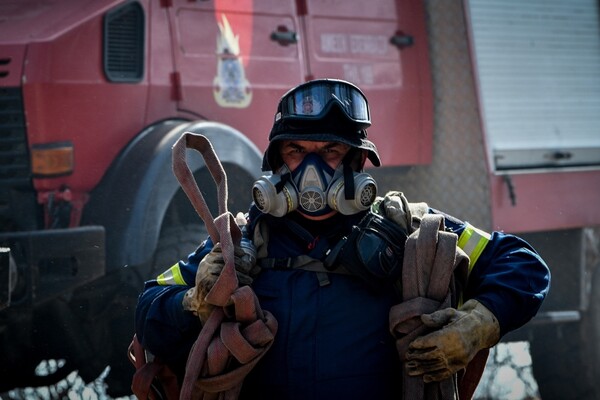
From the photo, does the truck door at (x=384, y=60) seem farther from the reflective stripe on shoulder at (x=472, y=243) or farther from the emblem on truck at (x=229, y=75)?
the reflective stripe on shoulder at (x=472, y=243)

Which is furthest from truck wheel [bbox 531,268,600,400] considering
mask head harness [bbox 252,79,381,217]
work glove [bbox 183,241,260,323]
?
work glove [bbox 183,241,260,323]

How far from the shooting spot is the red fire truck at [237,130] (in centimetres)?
510

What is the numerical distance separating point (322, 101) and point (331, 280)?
1.68 ft

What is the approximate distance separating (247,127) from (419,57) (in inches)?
54.7

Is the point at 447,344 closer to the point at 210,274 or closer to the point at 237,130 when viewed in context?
the point at 210,274

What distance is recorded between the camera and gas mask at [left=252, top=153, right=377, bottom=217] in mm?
3047

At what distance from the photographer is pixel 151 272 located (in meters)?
5.38

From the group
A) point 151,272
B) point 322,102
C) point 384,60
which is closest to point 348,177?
point 322,102

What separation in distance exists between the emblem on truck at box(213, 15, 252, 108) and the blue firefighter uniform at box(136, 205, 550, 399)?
8.45 ft

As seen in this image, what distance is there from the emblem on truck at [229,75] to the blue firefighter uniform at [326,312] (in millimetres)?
2575

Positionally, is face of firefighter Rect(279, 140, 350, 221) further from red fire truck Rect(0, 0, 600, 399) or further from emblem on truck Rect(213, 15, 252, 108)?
emblem on truck Rect(213, 15, 252, 108)

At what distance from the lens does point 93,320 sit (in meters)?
5.37

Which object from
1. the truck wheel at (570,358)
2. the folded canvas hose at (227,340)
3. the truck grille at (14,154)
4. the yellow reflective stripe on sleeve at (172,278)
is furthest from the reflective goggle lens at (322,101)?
the truck wheel at (570,358)

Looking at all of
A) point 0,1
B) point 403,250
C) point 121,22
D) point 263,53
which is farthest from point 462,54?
point 403,250
